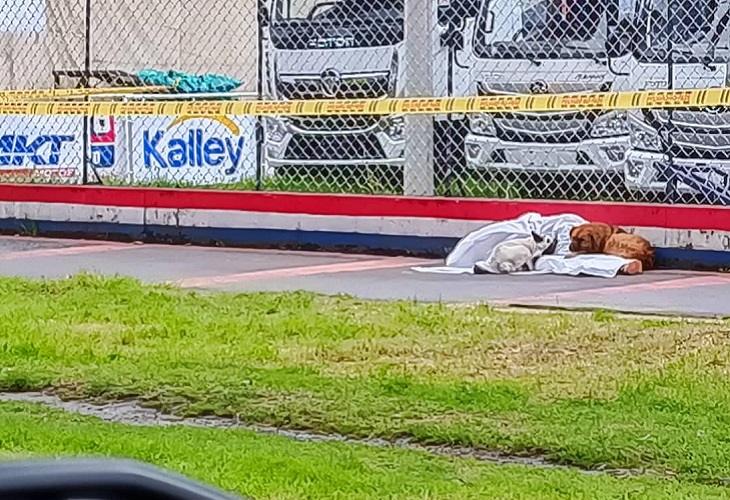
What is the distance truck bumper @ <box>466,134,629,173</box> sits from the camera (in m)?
11.4

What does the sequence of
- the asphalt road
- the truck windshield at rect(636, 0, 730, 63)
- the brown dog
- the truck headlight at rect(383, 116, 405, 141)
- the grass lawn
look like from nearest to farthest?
the grass lawn, the asphalt road, the brown dog, the truck windshield at rect(636, 0, 730, 63), the truck headlight at rect(383, 116, 405, 141)

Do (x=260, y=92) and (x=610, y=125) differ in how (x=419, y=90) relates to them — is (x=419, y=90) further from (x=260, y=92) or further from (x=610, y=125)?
(x=260, y=92)

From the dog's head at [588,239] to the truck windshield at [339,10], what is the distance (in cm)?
274

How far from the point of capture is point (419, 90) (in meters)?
11.8

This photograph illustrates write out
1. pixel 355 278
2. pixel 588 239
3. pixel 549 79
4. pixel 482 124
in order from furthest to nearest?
pixel 482 124 → pixel 549 79 → pixel 588 239 → pixel 355 278

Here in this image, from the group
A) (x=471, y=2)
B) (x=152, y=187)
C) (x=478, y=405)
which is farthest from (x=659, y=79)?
(x=478, y=405)

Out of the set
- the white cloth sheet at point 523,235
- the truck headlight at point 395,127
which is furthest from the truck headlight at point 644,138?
the truck headlight at point 395,127

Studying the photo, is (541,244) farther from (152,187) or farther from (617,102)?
(152,187)

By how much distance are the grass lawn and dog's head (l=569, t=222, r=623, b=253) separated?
7.24ft

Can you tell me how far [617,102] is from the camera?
1075 cm

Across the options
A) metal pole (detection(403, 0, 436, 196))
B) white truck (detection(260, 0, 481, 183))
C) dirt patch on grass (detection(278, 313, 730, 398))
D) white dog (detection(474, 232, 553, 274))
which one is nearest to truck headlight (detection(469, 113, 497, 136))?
white truck (detection(260, 0, 481, 183))

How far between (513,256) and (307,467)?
18.0ft

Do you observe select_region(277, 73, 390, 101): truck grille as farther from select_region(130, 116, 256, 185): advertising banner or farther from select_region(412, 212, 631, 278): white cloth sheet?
select_region(412, 212, 631, 278): white cloth sheet

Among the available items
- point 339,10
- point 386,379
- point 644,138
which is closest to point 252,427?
point 386,379
